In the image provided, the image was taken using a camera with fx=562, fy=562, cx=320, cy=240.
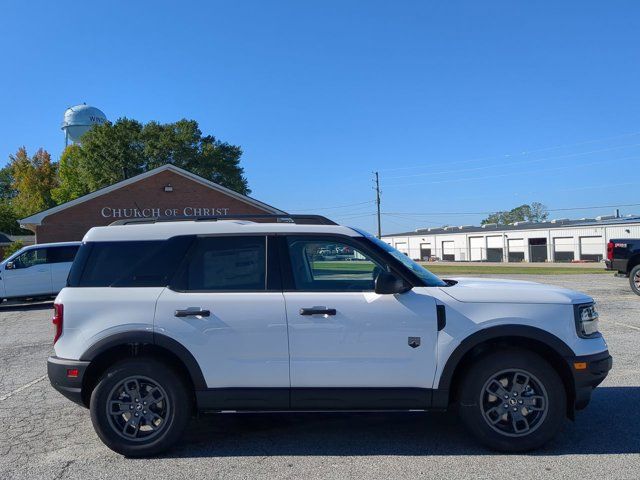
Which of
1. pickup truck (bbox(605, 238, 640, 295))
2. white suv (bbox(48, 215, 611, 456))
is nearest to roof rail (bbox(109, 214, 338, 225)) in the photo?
white suv (bbox(48, 215, 611, 456))

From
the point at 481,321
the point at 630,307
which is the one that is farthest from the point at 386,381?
the point at 630,307

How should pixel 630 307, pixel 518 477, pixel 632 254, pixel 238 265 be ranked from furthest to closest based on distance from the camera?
1. pixel 632 254
2. pixel 630 307
3. pixel 238 265
4. pixel 518 477

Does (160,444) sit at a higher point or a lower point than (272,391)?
lower

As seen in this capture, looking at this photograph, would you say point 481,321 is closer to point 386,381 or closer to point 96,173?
point 386,381

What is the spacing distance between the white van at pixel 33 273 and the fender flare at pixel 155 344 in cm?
1289

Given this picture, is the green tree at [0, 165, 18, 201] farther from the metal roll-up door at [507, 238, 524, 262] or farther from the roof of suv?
the roof of suv

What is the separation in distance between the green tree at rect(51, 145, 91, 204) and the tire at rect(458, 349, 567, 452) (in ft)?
179

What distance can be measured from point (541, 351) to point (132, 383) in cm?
343

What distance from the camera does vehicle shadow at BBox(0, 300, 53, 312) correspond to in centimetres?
1676

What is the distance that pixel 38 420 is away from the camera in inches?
227

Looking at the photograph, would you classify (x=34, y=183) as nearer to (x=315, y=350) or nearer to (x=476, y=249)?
(x=476, y=249)

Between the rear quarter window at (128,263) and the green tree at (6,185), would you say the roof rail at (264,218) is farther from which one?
the green tree at (6,185)

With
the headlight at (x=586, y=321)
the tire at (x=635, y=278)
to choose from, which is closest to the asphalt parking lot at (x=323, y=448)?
the headlight at (x=586, y=321)

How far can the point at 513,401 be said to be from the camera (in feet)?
15.1
